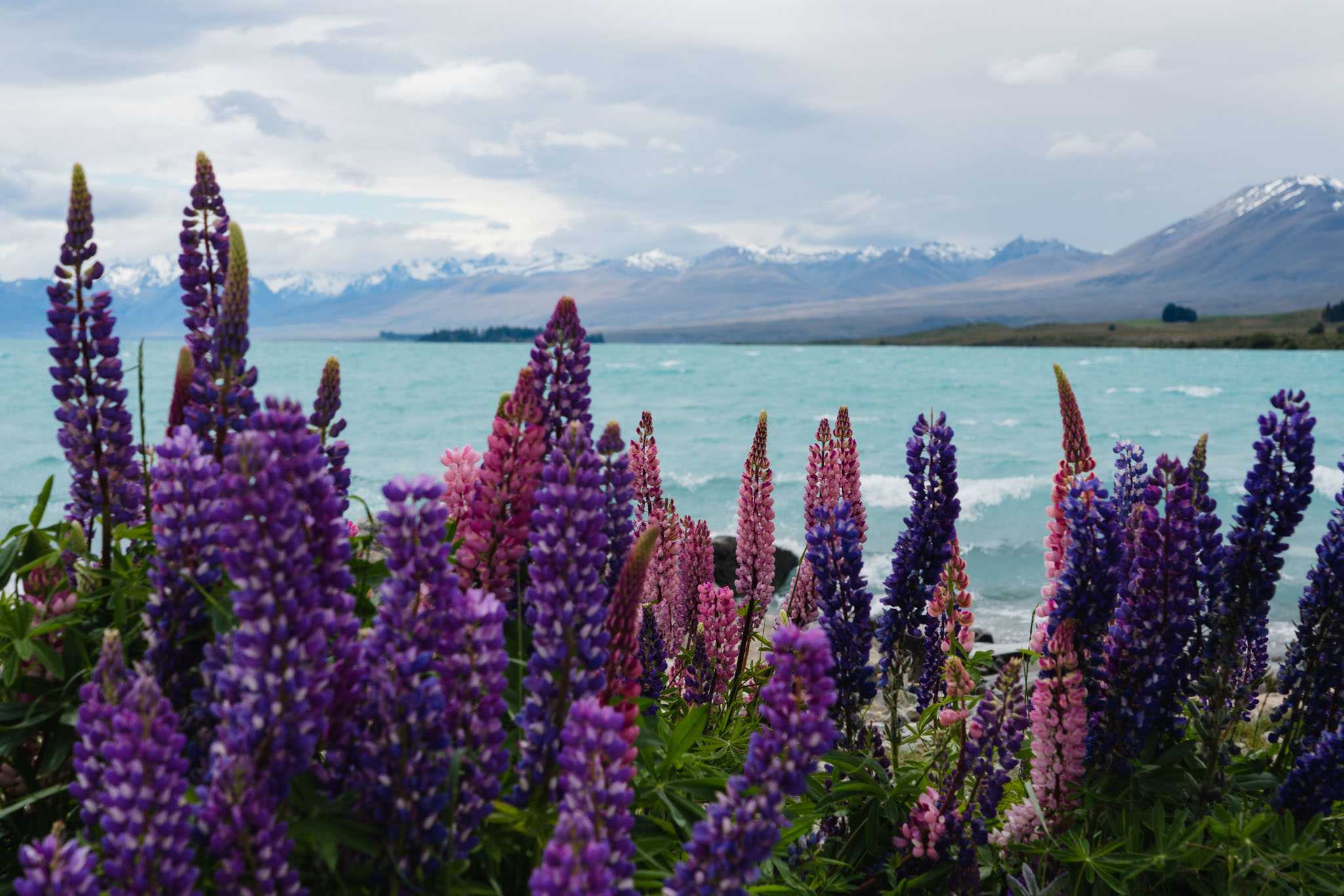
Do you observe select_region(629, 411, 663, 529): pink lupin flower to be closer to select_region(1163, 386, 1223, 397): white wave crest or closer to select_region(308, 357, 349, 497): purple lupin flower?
select_region(308, 357, 349, 497): purple lupin flower

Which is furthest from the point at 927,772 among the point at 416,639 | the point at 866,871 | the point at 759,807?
the point at 416,639

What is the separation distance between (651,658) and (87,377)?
299cm

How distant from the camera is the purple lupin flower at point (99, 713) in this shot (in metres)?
2.22

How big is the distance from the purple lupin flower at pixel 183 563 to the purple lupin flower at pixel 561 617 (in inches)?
32.1

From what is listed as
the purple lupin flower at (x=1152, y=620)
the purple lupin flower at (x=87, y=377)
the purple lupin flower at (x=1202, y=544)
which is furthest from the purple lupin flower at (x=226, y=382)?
the purple lupin flower at (x=1202, y=544)

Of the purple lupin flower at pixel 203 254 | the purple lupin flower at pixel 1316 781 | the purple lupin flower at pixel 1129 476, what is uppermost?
the purple lupin flower at pixel 203 254

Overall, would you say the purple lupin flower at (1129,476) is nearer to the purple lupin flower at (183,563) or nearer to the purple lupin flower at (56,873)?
the purple lupin flower at (183,563)

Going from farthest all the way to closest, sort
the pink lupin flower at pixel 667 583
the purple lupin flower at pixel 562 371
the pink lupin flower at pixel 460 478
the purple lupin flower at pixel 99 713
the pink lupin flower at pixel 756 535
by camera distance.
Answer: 1. the pink lupin flower at pixel 667 583
2. the pink lupin flower at pixel 756 535
3. the pink lupin flower at pixel 460 478
4. the purple lupin flower at pixel 562 371
5. the purple lupin flower at pixel 99 713

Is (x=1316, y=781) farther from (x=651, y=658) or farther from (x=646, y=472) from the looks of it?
(x=646, y=472)

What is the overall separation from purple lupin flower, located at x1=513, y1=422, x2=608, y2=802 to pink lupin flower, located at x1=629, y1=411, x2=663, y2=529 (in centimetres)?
293

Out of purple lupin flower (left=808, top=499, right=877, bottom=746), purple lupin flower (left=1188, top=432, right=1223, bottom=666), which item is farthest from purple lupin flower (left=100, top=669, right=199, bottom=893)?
purple lupin flower (left=1188, top=432, right=1223, bottom=666)

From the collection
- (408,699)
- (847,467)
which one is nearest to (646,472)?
(847,467)

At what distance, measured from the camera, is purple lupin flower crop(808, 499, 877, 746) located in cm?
405

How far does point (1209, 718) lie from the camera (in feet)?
12.4
